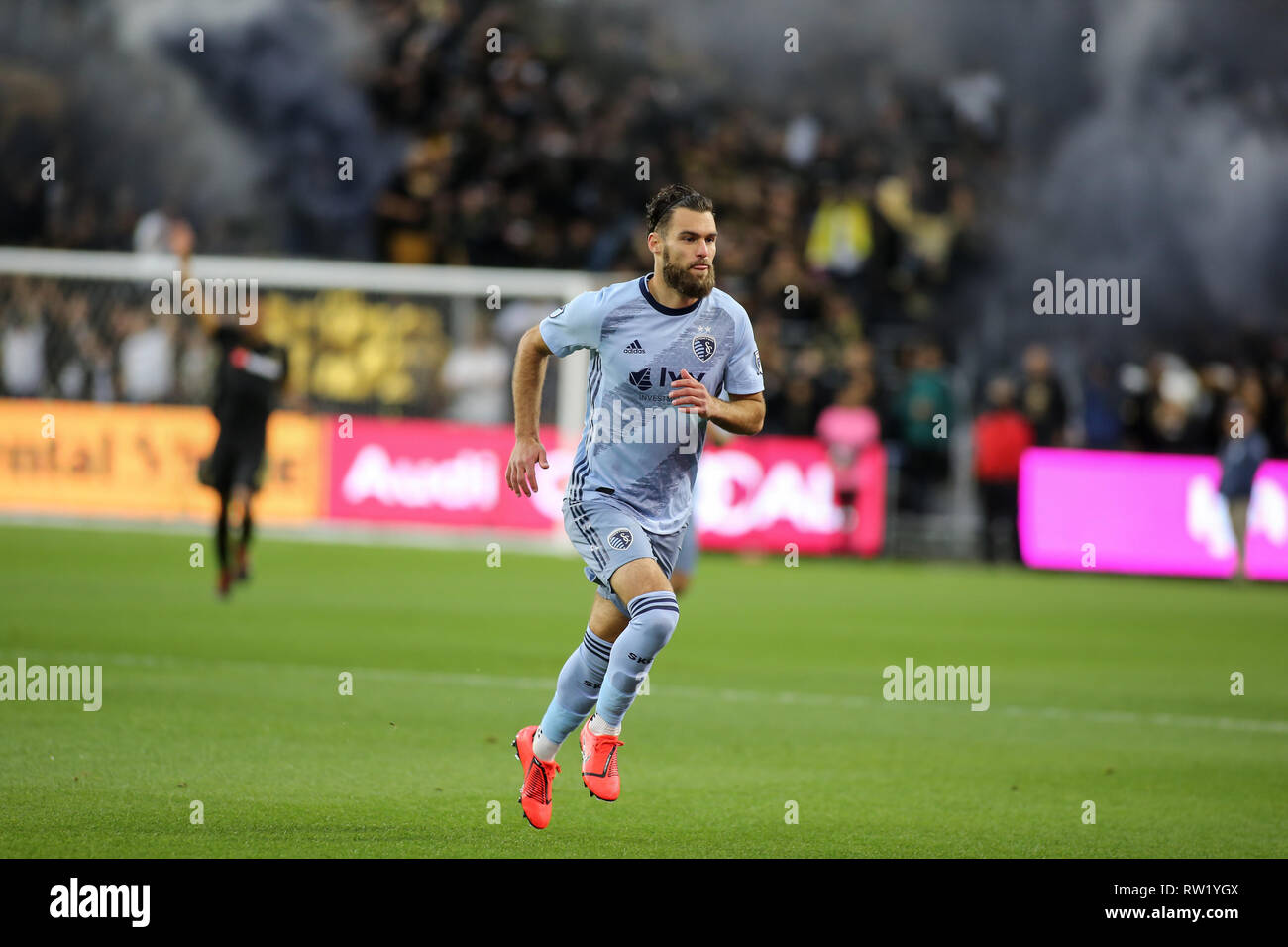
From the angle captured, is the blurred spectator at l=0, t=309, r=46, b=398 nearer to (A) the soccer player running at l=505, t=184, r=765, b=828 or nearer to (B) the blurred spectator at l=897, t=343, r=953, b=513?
(B) the blurred spectator at l=897, t=343, r=953, b=513

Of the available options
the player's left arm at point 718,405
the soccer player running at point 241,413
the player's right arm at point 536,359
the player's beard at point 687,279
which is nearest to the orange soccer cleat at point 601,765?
the player's right arm at point 536,359

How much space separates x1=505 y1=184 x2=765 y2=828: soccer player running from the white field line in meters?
3.71

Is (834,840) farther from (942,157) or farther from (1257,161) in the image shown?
(1257,161)

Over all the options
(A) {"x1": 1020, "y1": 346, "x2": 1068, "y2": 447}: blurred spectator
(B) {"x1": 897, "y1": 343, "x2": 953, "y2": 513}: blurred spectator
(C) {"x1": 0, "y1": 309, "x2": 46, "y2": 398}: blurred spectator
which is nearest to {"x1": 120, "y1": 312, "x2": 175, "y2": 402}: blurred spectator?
(C) {"x1": 0, "y1": 309, "x2": 46, "y2": 398}: blurred spectator

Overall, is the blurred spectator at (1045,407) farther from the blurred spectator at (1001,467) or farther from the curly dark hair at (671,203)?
the curly dark hair at (671,203)

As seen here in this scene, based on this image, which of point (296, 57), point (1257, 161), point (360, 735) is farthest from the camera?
point (296, 57)

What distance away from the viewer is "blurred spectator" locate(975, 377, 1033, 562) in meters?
21.3

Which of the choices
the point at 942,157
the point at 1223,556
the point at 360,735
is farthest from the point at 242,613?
the point at 942,157

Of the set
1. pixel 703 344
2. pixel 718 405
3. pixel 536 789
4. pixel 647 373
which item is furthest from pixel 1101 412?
pixel 536 789

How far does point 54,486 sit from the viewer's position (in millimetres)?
22047

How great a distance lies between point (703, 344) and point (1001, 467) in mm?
14456

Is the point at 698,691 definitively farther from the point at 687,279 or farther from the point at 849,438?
the point at 849,438

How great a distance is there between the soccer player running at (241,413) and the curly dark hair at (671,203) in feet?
27.9

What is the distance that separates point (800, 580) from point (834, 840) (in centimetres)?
1197
